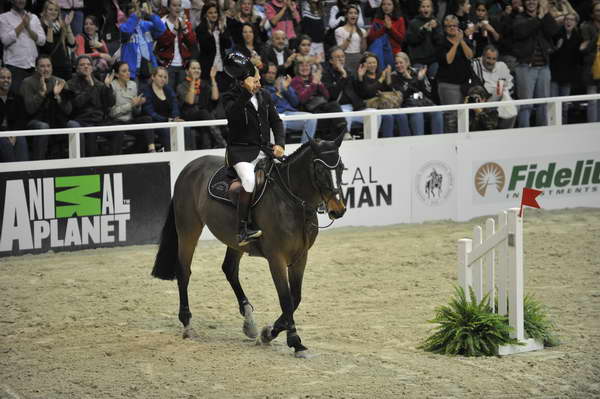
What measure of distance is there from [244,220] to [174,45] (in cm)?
694

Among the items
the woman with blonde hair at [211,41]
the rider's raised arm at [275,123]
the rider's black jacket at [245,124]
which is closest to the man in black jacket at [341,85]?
the woman with blonde hair at [211,41]

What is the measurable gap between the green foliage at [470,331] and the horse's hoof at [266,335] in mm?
1483

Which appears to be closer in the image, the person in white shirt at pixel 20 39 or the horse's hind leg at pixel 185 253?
the horse's hind leg at pixel 185 253

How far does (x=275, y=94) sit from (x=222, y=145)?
1369 millimetres

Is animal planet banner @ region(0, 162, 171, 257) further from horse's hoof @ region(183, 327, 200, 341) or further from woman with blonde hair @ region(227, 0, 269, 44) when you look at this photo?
horse's hoof @ region(183, 327, 200, 341)

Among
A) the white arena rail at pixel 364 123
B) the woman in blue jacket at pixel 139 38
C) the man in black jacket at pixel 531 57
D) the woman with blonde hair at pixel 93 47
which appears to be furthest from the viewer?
the man in black jacket at pixel 531 57

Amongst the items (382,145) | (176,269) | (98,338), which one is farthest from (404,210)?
(98,338)

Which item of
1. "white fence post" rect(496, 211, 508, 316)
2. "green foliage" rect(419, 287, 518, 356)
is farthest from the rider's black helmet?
"green foliage" rect(419, 287, 518, 356)

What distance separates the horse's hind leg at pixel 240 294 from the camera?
9930 millimetres

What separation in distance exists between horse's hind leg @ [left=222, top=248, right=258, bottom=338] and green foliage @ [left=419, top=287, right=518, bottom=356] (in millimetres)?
1775

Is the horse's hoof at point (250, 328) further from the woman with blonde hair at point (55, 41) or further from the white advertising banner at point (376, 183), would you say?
the woman with blonde hair at point (55, 41)

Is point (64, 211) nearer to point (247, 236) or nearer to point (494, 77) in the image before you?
point (247, 236)

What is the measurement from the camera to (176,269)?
1063cm

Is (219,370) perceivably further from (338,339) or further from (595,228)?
(595,228)
